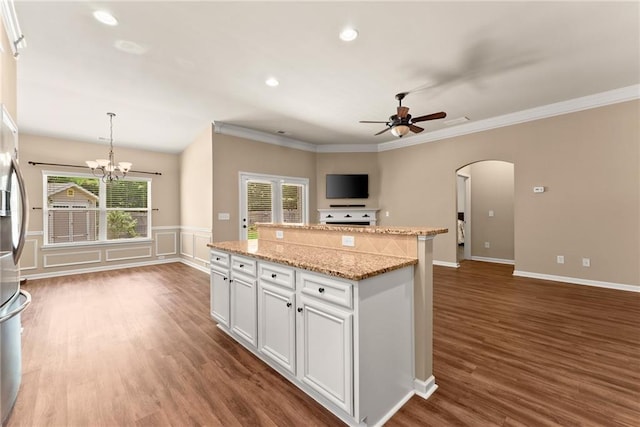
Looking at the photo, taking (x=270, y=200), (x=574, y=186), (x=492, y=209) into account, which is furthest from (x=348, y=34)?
(x=492, y=209)

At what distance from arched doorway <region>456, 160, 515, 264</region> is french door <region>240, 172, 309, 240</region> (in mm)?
3692

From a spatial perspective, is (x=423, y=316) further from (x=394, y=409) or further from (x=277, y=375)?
(x=277, y=375)

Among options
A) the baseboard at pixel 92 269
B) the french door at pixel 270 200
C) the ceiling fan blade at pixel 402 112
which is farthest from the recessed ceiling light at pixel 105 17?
the baseboard at pixel 92 269

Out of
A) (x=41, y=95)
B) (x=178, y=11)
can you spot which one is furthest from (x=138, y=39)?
(x=41, y=95)

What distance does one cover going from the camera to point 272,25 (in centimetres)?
254

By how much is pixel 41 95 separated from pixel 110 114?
83 centimetres

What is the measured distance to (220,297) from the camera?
2.93 meters

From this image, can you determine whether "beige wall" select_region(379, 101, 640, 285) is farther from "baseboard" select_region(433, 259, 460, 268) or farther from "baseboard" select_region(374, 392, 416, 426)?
"baseboard" select_region(374, 392, 416, 426)

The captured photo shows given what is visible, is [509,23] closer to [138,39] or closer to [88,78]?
[138,39]

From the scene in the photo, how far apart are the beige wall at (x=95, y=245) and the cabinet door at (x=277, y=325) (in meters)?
5.56

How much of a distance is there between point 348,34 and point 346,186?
4.51m

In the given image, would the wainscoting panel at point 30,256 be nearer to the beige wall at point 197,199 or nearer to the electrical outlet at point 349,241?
the beige wall at point 197,199

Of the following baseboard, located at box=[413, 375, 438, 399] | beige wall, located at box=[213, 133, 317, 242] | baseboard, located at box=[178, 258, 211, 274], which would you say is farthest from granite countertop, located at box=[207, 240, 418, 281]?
baseboard, located at box=[178, 258, 211, 274]

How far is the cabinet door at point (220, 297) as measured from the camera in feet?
9.18
